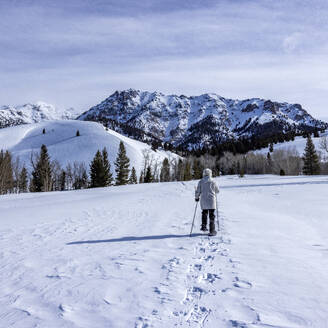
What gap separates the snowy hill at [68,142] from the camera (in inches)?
4262

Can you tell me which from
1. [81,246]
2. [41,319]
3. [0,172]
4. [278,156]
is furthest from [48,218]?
[278,156]

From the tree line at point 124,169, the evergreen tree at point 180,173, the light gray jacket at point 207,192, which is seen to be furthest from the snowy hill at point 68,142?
the light gray jacket at point 207,192

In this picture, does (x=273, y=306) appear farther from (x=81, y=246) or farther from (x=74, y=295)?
(x=81, y=246)

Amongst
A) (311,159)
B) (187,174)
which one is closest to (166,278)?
(311,159)

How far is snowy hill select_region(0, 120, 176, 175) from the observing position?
108250mm

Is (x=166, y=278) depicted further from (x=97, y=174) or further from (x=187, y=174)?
(x=187, y=174)

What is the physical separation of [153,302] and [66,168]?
326 ft

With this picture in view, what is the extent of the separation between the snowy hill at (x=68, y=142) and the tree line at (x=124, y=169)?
504cm

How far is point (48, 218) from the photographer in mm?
12891

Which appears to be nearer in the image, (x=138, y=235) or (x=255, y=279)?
(x=255, y=279)

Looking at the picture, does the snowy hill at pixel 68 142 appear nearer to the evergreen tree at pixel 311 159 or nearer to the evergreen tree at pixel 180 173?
the evergreen tree at pixel 180 173

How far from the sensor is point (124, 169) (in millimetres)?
69125

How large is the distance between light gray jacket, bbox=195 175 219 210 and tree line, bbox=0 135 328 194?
5145cm

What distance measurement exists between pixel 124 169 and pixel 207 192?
61.3 m
